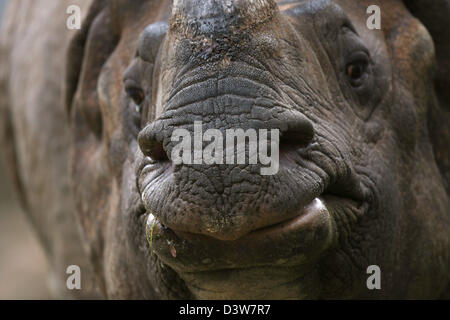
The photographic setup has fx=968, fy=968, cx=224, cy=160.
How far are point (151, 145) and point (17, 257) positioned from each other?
6.70m

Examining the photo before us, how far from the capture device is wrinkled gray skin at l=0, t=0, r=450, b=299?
3090 mm

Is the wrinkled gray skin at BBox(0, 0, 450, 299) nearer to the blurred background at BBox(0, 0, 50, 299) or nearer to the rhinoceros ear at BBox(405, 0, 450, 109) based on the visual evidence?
the rhinoceros ear at BBox(405, 0, 450, 109)

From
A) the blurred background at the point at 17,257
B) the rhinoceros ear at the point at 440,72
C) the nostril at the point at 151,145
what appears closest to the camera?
the nostril at the point at 151,145

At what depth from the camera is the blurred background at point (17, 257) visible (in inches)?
345

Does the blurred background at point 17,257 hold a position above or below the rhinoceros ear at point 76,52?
below

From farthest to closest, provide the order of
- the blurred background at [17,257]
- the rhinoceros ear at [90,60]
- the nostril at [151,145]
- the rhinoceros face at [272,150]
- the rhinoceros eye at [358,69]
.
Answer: the blurred background at [17,257] → the rhinoceros ear at [90,60] → the rhinoceros eye at [358,69] → the nostril at [151,145] → the rhinoceros face at [272,150]

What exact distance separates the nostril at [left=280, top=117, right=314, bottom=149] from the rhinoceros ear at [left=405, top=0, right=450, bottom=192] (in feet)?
3.55

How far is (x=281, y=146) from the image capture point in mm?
3123

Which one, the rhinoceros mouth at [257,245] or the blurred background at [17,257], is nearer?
the rhinoceros mouth at [257,245]

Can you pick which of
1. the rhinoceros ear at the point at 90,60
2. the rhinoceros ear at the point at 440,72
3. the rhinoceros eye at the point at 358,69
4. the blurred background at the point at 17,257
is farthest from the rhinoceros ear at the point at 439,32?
the blurred background at the point at 17,257

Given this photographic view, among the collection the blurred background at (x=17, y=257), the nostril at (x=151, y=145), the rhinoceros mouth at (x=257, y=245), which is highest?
the nostril at (x=151, y=145)

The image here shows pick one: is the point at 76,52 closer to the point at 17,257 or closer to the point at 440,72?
the point at 440,72

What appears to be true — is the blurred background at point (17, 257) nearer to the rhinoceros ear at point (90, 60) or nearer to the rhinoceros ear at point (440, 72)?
Result: the rhinoceros ear at point (90, 60)
